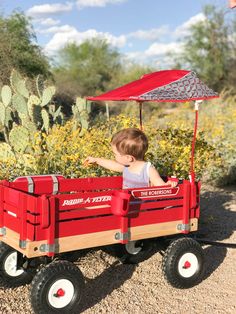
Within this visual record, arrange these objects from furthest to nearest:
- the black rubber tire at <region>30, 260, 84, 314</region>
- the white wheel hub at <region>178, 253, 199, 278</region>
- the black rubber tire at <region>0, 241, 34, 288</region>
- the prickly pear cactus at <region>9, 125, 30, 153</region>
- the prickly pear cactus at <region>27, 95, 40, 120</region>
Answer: the prickly pear cactus at <region>27, 95, 40, 120</region> < the prickly pear cactus at <region>9, 125, 30, 153</region> < the white wheel hub at <region>178, 253, 199, 278</region> < the black rubber tire at <region>0, 241, 34, 288</region> < the black rubber tire at <region>30, 260, 84, 314</region>

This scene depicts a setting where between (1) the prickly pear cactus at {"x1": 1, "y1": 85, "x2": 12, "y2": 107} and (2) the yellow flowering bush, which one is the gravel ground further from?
(1) the prickly pear cactus at {"x1": 1, "y1": 85, "x2": 12, "y2": 107}

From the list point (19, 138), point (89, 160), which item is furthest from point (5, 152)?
point (89, 160)

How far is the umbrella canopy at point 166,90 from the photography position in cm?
390

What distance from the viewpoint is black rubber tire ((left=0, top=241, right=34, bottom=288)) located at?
4043 millimetres

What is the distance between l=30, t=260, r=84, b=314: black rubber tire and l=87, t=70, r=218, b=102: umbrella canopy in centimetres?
135

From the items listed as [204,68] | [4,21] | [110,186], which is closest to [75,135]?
[110,186]

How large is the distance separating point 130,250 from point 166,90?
141cm

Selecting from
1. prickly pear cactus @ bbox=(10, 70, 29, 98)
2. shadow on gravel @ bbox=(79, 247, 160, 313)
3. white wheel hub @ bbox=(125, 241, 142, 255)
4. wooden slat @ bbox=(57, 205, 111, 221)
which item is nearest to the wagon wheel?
white wheel hub @ bbox=(125, 241, 142, 255)

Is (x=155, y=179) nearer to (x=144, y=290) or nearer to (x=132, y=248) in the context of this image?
(x=132, y=248)

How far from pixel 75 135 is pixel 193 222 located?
203cm

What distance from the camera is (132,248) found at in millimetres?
4348

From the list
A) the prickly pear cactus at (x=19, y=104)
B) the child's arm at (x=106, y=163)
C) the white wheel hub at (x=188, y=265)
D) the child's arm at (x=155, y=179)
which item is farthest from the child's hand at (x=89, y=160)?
the prickly pear cactus at (x=19, y=104)

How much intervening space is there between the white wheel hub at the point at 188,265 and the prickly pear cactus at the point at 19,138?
249 cm

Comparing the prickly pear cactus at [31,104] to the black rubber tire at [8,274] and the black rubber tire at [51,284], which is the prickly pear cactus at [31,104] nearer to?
the black rubber tire at [8,274]
